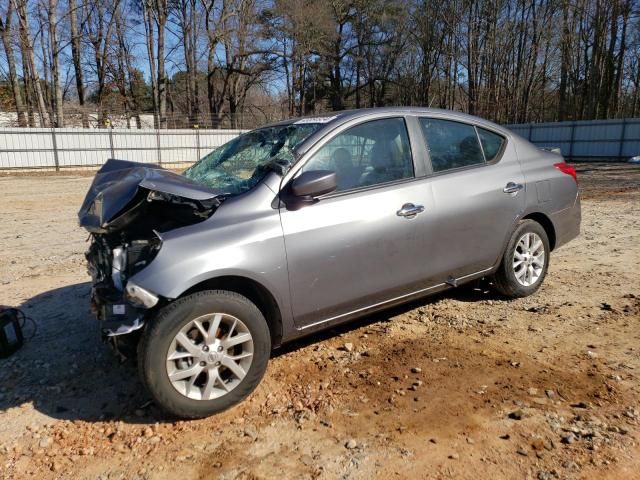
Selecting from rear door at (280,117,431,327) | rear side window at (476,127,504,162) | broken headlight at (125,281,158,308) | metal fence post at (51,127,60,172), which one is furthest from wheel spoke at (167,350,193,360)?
metal fence post at (51,127,60,172)

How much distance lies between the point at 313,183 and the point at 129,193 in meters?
1.13

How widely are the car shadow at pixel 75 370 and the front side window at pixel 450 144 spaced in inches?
53.9

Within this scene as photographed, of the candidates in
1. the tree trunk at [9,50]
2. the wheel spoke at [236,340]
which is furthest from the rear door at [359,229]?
the tree trunk at [9,50]

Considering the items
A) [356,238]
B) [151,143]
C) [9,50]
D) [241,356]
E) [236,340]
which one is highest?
[9,50]

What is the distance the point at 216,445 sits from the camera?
277cm

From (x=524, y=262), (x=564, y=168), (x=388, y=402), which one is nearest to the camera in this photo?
(x=388, y=402)

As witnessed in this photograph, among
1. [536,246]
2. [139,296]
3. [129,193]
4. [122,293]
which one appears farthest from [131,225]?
[536,246]

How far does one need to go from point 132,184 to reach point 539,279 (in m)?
3.77

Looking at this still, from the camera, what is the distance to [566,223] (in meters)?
4.93

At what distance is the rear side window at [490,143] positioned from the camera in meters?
4.43

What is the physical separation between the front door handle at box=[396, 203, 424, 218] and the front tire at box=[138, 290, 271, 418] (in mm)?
1290

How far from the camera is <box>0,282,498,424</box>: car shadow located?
10.4 feet

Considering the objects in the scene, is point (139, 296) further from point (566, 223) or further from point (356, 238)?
point (566, 223)

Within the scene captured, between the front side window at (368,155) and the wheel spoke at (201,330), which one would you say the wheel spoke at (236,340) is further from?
the front side window at (368,155)
